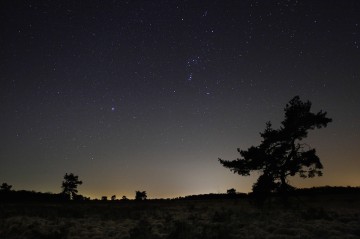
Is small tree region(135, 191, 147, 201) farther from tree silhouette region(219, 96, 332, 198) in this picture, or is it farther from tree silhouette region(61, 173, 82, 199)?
tree silhouette region(219, 96, 332, 198)

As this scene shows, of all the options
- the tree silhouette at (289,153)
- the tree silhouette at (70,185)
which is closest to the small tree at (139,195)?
the tree silhouette at (70,185)

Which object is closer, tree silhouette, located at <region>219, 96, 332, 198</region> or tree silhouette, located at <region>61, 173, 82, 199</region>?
tree silhouette, located at <region>219, 96, 332, 198</region>

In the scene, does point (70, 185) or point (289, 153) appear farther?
point (70, 185)

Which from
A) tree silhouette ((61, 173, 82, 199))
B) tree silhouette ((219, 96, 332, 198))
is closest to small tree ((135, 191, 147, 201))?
tree silhouette ((61, 173, 82, 199))

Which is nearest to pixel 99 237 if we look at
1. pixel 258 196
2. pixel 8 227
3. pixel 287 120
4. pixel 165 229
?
pixel 165 229

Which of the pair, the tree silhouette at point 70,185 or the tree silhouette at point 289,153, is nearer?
the tree silhouette at point 289,153

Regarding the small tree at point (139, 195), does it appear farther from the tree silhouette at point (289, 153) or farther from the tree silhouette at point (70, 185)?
the tree silhouette at point (289, 153)

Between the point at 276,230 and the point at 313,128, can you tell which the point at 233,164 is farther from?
the point at 276,230

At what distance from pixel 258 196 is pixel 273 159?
3.23m

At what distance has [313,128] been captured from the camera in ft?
96.2

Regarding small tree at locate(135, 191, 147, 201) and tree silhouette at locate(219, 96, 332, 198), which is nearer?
tree silhouette at locate(219, 96, 332, 198)

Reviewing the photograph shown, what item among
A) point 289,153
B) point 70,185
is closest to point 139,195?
point 70,185

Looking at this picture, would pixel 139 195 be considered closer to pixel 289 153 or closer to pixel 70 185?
pixel 70 185

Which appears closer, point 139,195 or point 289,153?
point 289,153
